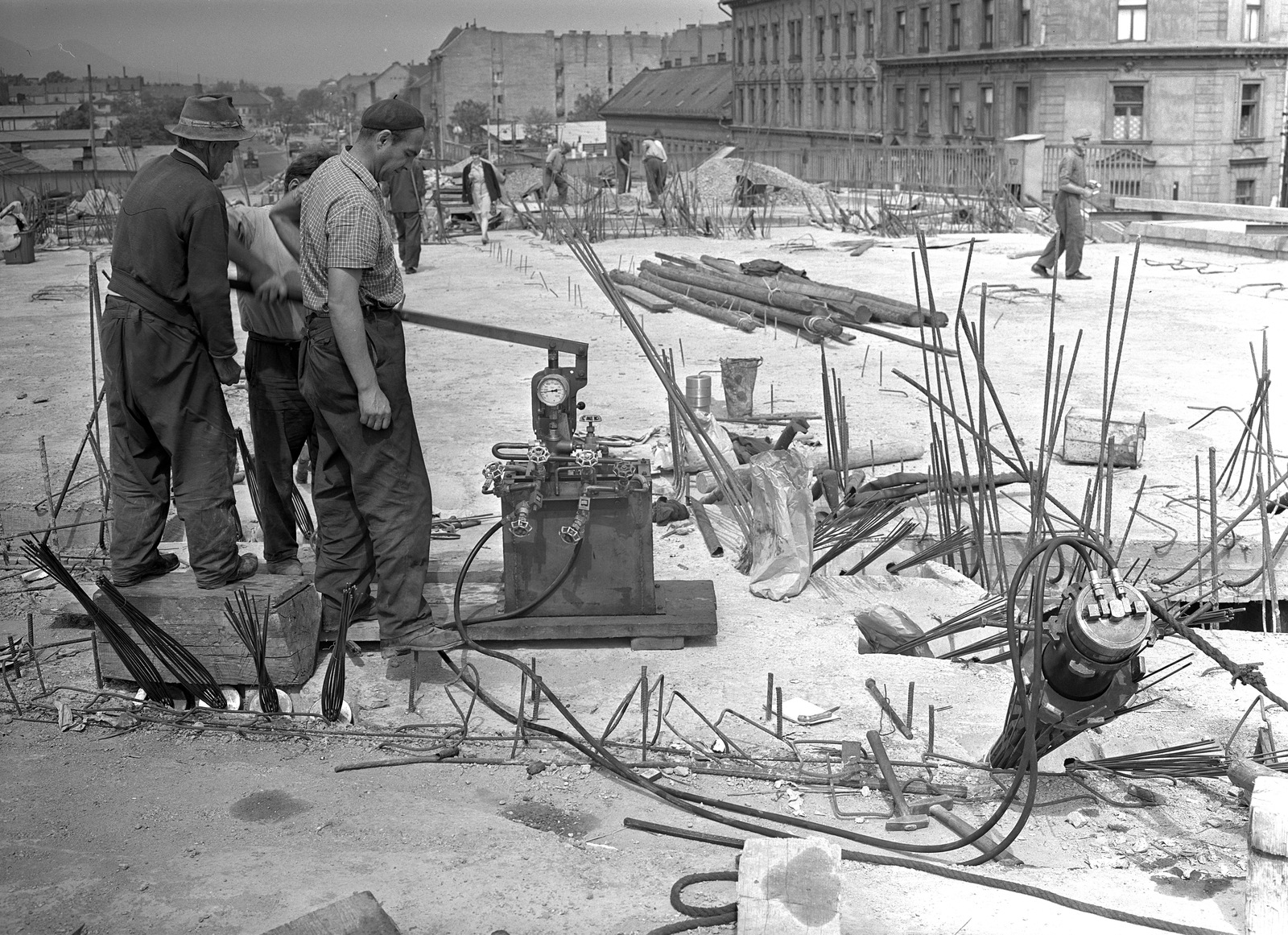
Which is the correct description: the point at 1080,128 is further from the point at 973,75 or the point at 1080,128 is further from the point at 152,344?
the point at 152,344

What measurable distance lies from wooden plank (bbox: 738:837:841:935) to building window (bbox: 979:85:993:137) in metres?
40.7

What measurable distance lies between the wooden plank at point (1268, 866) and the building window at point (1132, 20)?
1558 inches

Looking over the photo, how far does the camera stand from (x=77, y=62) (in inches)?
1065

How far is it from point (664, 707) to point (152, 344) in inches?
85.4

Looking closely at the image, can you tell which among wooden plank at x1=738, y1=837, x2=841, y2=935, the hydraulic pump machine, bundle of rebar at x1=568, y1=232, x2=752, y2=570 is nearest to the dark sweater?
the hydraulic pump machine

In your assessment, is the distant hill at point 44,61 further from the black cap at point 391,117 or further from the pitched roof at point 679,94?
the pitched roof at point 679,94

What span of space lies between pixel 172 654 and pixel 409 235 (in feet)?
37.7

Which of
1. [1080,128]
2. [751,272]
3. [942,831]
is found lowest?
[942,831]

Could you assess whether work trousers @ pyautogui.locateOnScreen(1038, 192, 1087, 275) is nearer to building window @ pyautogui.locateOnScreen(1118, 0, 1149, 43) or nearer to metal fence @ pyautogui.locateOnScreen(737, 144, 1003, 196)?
metal fence @ pyautogui.locateOnScreen(737, 144, 1003, 196)

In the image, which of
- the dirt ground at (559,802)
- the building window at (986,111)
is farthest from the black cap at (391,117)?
the building window at (986,111)

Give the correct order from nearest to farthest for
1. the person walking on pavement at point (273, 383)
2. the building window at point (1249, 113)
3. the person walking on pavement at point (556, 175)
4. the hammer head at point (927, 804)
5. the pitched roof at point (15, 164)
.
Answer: the hammer head at point (927, 804) < the person walking on pavement at point (273, 383) < the person walking on pavement at point (556, 175) < the pitched roof at point (15, 164) < the building window at point (1249, 113)

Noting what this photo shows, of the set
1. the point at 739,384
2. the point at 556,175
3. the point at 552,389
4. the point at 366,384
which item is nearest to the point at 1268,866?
the point at 552,389

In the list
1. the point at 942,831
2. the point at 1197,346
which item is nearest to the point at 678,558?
the point at 942,831

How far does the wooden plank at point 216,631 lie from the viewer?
4.36m
